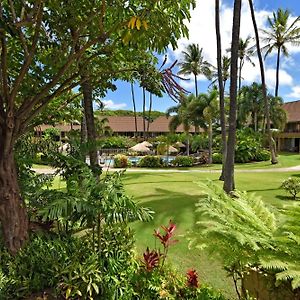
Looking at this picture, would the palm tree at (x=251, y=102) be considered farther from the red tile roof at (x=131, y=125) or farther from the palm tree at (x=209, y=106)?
the red tile roof at (x=131, y=125)

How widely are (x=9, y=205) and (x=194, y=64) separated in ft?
151

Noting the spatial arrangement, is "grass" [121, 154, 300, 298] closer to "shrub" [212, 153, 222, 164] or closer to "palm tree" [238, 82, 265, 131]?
"shrub" [212, 153, 222, 164]

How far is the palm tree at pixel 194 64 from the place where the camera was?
4831 cm

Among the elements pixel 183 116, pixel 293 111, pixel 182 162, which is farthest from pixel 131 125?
pixel 182 162

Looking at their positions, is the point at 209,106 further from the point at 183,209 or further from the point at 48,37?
the point at 48,37

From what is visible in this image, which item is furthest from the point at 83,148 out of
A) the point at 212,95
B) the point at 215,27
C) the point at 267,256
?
the point at 212,95

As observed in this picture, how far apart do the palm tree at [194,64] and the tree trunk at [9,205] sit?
45.1m

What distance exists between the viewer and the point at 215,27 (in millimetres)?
15984

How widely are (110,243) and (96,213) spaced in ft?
2.56

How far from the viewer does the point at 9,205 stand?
4.98 meters

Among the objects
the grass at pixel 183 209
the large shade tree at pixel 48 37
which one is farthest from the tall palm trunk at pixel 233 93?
the large shade tree at pixel 48 37

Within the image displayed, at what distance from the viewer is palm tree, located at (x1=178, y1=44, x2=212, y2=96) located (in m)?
48.3

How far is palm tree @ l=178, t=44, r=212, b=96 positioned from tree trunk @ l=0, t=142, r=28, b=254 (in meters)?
45.1

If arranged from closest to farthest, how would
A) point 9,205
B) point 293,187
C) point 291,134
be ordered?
point 9,205
point 293,187
point 291,134
